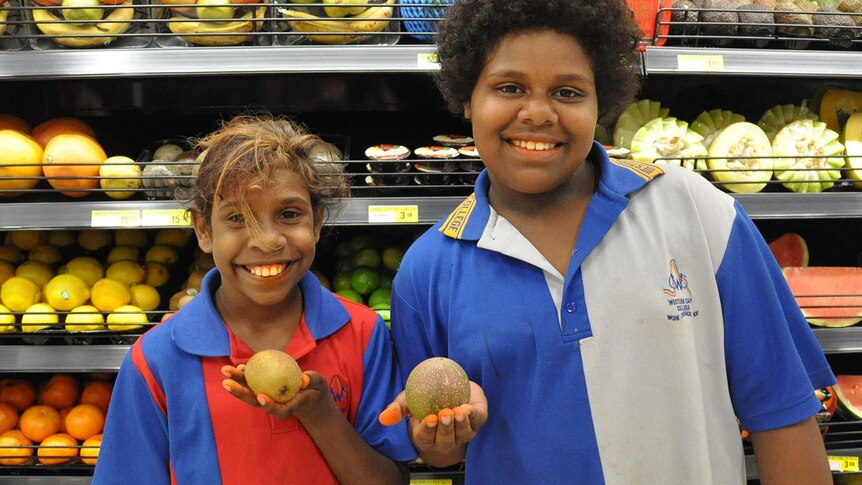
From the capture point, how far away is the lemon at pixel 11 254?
211 centimetres

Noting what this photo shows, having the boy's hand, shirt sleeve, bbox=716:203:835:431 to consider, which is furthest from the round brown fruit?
shirt sleeve, bbox=716:203:835:431

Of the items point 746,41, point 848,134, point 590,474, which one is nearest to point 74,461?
point 590,474

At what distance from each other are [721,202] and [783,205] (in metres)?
0.86

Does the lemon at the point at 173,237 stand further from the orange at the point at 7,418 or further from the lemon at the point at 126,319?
the orange at the point at 7,418

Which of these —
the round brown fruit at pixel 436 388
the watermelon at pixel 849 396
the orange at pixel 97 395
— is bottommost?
the watermelon at pixel 849 396

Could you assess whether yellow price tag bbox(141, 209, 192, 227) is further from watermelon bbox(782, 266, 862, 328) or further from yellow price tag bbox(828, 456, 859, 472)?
yellow price tag bbox(828, 456, 859, 472)

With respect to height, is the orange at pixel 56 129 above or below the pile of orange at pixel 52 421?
above

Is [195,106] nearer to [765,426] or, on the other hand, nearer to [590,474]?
[590,474]

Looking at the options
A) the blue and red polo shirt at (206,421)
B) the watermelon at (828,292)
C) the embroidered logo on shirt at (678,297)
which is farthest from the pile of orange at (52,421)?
the watermelon at (828,292)

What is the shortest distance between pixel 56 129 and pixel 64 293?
0.48 metres

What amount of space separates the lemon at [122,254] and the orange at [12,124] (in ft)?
1.40

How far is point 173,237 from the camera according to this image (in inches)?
85.0

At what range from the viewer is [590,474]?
1.10m

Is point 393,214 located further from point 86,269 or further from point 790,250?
point 790,250
